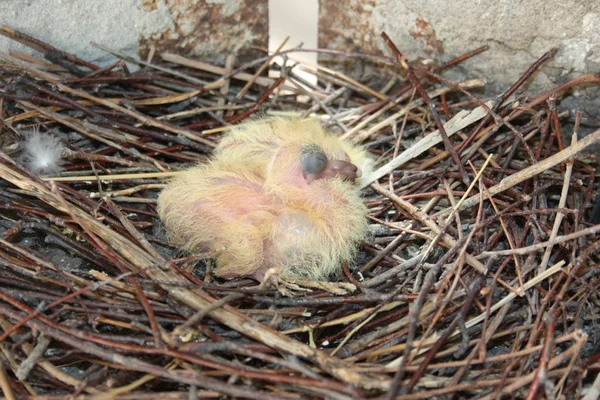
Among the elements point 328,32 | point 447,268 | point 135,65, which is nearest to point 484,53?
point 328,32

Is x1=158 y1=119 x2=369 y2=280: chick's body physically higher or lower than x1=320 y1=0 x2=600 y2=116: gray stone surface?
lower

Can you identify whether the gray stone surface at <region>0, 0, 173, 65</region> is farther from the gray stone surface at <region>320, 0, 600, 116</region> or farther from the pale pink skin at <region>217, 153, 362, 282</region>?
the pale pink skin at <region>217, 153, 362, 282</region>

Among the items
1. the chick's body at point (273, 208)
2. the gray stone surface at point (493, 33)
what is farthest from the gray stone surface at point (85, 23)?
the gray stone surface at point (493, 33)

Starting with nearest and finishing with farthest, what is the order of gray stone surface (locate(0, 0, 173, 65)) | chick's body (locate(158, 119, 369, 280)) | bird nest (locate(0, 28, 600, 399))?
bird nest (locate(0, 28, 600, 399)) → chick's body (locate(158, 119, 369, 280)) → gray stone surface (locate(0, 0, 173, 65))

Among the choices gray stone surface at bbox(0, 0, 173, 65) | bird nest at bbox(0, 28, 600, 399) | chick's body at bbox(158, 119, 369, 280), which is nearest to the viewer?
bird nest at bbox(0, 28, 600, 399)

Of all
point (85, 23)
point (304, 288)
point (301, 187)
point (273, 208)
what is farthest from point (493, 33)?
point (85, 23)

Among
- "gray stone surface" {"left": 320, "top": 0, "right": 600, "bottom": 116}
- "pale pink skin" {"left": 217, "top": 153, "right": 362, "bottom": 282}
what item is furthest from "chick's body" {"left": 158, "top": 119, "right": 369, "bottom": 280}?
"gray stone surface" {"left": 320, "top": 0, "right": 600, "bottom": 116}

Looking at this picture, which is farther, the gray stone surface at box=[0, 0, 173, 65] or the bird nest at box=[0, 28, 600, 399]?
the gray stone surface at box=[0, 0, 173, 65]

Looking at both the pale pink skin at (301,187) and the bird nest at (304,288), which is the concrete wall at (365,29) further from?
Result: the pale pink skin at (301,187)

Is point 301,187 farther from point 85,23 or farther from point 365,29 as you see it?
point 85,23
